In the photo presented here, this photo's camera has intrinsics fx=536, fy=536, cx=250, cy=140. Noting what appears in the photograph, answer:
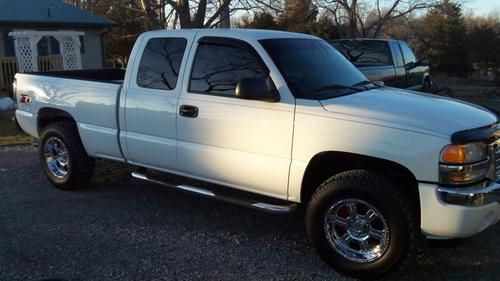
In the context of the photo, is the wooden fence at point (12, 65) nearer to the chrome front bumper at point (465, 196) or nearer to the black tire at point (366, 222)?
the black tire at point (366, 222)

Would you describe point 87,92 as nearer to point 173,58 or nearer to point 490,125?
point 173,58

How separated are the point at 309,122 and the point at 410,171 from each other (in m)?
0.85

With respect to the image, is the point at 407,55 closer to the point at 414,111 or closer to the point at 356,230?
the point at 414,111

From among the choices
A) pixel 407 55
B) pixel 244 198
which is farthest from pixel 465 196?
pixel 407 55

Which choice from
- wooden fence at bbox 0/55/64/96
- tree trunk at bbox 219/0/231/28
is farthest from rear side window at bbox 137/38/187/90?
wooden fence at bbox 0/55/64/96

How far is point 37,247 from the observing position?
4617 mm

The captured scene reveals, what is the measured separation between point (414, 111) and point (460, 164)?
1.80 feet

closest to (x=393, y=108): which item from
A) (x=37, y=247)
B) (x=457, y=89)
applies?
(x=37, y=247)

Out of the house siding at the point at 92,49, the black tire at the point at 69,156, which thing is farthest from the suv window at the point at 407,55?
the house siding at the point at 92,49

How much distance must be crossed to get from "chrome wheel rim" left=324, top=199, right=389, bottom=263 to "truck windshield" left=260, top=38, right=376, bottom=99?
92cm

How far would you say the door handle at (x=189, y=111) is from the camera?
4.79 metres

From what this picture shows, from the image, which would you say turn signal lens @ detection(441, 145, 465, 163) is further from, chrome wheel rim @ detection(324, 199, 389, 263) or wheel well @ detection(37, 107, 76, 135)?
wheel well @ detection(37, 107, 76, 135)

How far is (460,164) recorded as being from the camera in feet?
11.9

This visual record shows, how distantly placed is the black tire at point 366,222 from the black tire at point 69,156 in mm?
3049
